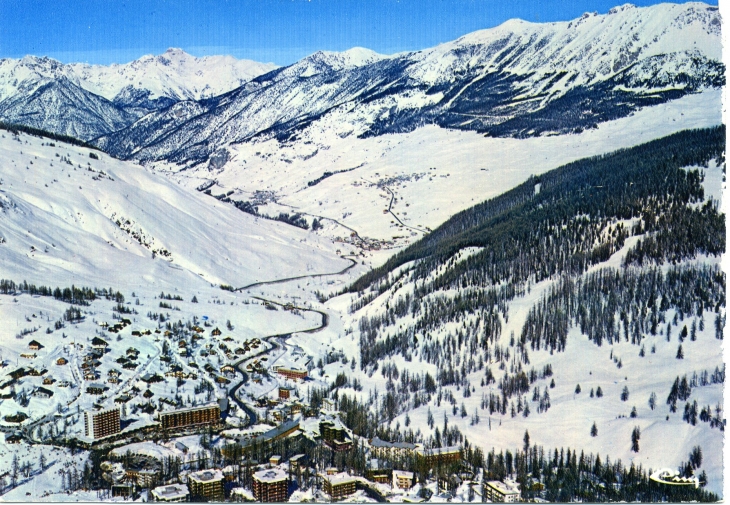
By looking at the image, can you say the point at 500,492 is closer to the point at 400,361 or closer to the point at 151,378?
the point at 400,361

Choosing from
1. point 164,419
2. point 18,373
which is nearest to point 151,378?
point 164,419

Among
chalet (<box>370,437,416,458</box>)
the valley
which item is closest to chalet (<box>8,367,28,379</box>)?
the valley

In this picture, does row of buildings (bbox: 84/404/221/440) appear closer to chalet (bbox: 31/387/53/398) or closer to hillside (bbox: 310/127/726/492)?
chalet (bbox: 31/387/53/398)

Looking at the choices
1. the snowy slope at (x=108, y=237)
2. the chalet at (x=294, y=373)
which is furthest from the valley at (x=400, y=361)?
the chalet at (x=294, y=373)

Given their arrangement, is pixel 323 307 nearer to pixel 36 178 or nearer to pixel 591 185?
pixel 591 185

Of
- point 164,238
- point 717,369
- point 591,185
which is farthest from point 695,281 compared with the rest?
point 164,238

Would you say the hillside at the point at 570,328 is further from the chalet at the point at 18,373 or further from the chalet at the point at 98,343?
the chalet at the point at 18,373

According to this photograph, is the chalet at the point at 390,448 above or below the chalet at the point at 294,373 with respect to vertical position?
below
